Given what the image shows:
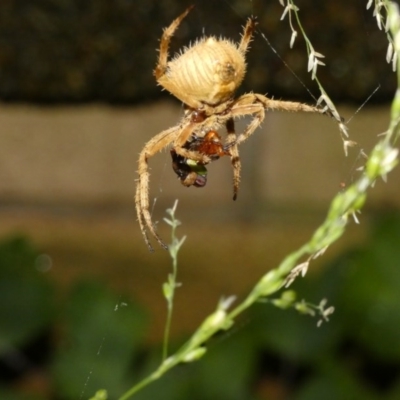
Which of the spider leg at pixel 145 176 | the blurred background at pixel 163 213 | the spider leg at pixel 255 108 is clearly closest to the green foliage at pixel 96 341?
the blurred background at pixel 163 213

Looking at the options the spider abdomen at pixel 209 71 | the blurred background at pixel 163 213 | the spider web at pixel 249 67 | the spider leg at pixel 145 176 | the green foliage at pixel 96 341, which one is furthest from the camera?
the green foliage at pixel 96 341

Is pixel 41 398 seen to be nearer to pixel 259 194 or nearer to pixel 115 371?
Result: pixel 115 371

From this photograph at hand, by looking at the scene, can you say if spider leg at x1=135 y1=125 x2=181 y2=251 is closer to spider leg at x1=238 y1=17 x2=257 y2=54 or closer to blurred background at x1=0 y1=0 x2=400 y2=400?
spider leg at x1=238 y1=17 x2=257 y2=54

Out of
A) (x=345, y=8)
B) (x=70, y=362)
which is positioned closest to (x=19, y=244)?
(x=70, y=362)

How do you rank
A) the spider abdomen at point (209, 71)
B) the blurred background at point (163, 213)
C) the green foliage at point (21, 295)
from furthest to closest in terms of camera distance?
the green foliage at point (21, 295)
the blurred background at point (163, 213)
the spider abdomen at point (209, 71)

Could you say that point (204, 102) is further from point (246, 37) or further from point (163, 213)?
point (163, 213)

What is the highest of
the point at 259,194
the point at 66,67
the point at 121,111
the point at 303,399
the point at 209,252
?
the point at 66,67

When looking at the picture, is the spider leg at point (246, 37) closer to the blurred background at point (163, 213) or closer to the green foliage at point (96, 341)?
the blurred background at point (163, 213)
